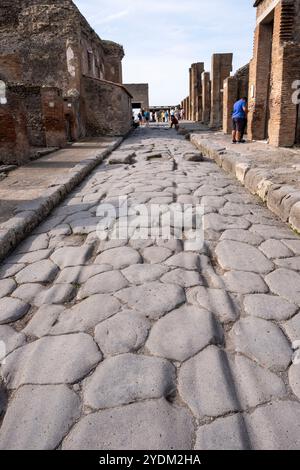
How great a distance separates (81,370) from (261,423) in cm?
83

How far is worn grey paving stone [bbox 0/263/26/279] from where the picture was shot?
264 centimetres

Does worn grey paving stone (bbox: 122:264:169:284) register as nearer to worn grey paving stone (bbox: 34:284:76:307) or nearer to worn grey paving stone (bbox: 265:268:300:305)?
worn grey paving stone (bbox: 34:284:76:307)

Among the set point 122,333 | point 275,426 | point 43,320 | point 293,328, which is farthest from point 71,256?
point 275,426

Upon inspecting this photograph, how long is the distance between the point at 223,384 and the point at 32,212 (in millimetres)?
2884

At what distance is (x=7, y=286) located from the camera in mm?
2461

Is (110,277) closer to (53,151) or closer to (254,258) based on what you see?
(254,258)

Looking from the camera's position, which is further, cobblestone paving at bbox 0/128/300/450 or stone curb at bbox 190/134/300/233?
stone curb at bbox 190/134/300/233

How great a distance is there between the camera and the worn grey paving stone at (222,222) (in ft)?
11.2

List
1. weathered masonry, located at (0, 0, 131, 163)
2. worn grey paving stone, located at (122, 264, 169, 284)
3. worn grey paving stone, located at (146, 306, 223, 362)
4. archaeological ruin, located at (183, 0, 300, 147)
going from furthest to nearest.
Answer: weathered masonry, located at (0, 0, 131, 163) → archaeological ruin, located at (183, 0, 300, 147) → worn grey paving stone, located at (122, 264, 169, 284) → worn grey paving stone, located at (146, 306, 223, 362)

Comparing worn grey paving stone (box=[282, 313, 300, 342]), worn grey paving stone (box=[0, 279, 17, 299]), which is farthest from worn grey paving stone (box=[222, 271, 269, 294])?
worn grey paving stone (box=[0, 279, 17, 299])

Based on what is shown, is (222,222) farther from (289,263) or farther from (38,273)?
(38,273)

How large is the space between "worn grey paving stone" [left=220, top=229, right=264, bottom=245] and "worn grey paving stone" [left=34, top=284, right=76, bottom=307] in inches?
59.2

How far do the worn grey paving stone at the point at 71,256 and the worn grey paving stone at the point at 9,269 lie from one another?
0.91 feet

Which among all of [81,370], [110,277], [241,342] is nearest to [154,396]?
[81,370]
